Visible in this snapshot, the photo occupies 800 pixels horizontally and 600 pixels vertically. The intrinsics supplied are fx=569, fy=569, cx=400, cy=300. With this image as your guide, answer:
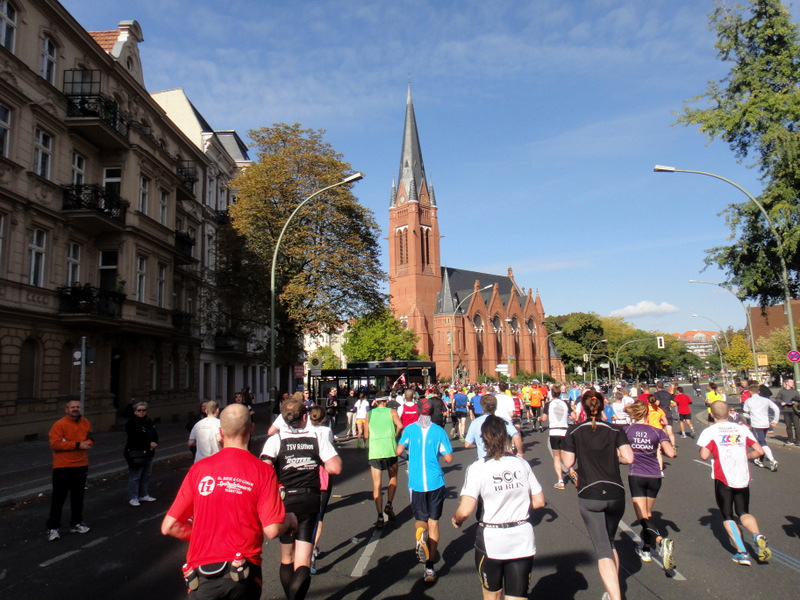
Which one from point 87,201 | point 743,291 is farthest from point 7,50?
point 743,291

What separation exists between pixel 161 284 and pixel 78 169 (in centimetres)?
628

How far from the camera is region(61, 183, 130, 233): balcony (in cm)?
1869

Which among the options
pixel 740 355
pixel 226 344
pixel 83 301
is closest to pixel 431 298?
pixel 740 355

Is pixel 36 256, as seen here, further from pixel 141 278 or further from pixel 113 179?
pixel 141 278

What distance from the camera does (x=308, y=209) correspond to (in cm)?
2647

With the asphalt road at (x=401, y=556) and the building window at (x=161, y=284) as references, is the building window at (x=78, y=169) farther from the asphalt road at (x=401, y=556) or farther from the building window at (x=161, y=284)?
the asphalt road at (x=401, y=556)

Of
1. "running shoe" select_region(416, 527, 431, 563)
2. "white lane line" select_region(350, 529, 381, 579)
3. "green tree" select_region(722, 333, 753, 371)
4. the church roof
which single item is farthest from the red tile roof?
"green tree" select_region(722, 333, 753, 371)

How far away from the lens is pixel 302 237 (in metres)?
26.6

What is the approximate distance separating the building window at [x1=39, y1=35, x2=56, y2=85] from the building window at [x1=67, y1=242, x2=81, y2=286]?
5337mm

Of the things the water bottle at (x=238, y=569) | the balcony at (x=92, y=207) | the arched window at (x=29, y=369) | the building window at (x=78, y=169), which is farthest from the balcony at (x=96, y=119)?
the water bottle at (x=238, y=569)

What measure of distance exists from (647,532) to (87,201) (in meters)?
19.5

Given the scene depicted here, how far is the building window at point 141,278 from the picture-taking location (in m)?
22.7

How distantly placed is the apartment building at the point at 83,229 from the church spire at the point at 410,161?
55514mm

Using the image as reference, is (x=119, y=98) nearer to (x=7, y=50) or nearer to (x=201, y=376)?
(x=7, y=50)
